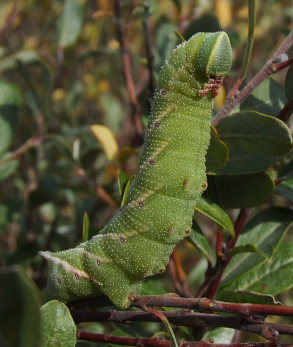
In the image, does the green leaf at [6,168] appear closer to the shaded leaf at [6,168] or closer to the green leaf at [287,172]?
the shaded leaf at [6,168]

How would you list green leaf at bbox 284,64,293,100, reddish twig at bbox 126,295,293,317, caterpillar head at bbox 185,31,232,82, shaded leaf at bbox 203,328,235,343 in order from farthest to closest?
1. shaded leaf at bbox 203,328,235,343
2. green leaf at bbox 284,64,293,100
3. caterpillar head at bbox 185,31,232,82
4. reddish twig at bbox 126,295,293,317

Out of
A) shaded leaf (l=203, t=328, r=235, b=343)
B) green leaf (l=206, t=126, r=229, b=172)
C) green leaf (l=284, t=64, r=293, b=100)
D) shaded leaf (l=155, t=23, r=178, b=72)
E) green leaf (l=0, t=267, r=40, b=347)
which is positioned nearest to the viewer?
green leaf (l=0, t=267, r=40, b=347)

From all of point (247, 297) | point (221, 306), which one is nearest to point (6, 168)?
point (247, 297)

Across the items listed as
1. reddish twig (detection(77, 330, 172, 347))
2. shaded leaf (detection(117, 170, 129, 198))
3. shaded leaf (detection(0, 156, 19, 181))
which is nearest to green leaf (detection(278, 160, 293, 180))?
shaded leaf (detection(117, 170, 129, 198))

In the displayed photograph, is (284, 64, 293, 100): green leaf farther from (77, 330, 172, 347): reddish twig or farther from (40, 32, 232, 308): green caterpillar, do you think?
(77, 330, 172, 347): reddish twig

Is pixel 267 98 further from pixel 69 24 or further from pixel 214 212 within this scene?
pixel 69 24

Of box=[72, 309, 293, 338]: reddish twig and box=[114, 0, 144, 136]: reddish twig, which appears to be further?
box=[114, 0, 144, 136]: reddish twig
